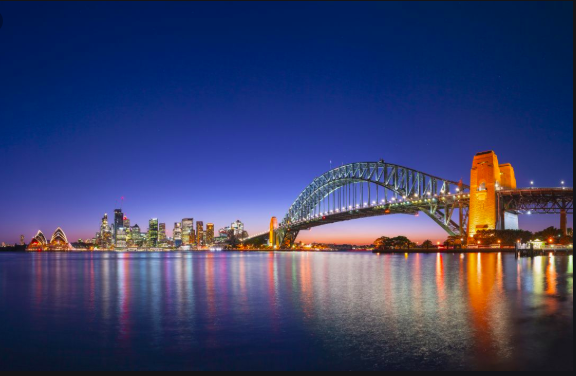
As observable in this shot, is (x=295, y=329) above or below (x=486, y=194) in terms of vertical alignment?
below

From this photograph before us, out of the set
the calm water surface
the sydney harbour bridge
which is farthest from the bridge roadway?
the calm water surface

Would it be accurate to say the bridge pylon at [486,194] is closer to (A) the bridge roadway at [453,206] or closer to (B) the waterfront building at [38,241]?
(A) the bridge roadway at [453,206]

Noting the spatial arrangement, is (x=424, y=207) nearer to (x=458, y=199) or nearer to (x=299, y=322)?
(x=458, y=199)

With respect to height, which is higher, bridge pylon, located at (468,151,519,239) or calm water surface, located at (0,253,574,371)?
bridge pylon, located at (468,151,519,239)

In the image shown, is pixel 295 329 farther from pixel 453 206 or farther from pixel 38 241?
pixel 38 241

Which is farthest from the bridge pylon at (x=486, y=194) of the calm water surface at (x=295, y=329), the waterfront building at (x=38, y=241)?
the waterfront building at (x=38, y=241)

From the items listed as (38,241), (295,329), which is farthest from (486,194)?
(38,241)

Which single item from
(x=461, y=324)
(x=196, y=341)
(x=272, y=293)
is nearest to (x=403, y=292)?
(x=272, y=293)

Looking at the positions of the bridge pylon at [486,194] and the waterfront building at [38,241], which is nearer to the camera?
the bridge pylon at [486,194]

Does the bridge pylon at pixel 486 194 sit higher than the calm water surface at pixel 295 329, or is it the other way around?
the bridge pylon at pixel 486 194

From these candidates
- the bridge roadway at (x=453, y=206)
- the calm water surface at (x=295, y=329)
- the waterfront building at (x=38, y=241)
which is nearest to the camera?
the calm water surface at (x=295, y=329)

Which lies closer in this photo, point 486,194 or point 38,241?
point 486,194

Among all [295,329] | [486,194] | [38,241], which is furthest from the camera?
[38,241]

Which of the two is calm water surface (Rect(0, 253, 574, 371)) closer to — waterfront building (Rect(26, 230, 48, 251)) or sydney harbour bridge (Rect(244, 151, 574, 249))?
sydney harbour bridge (Rect(244, 151, 574, 249))
